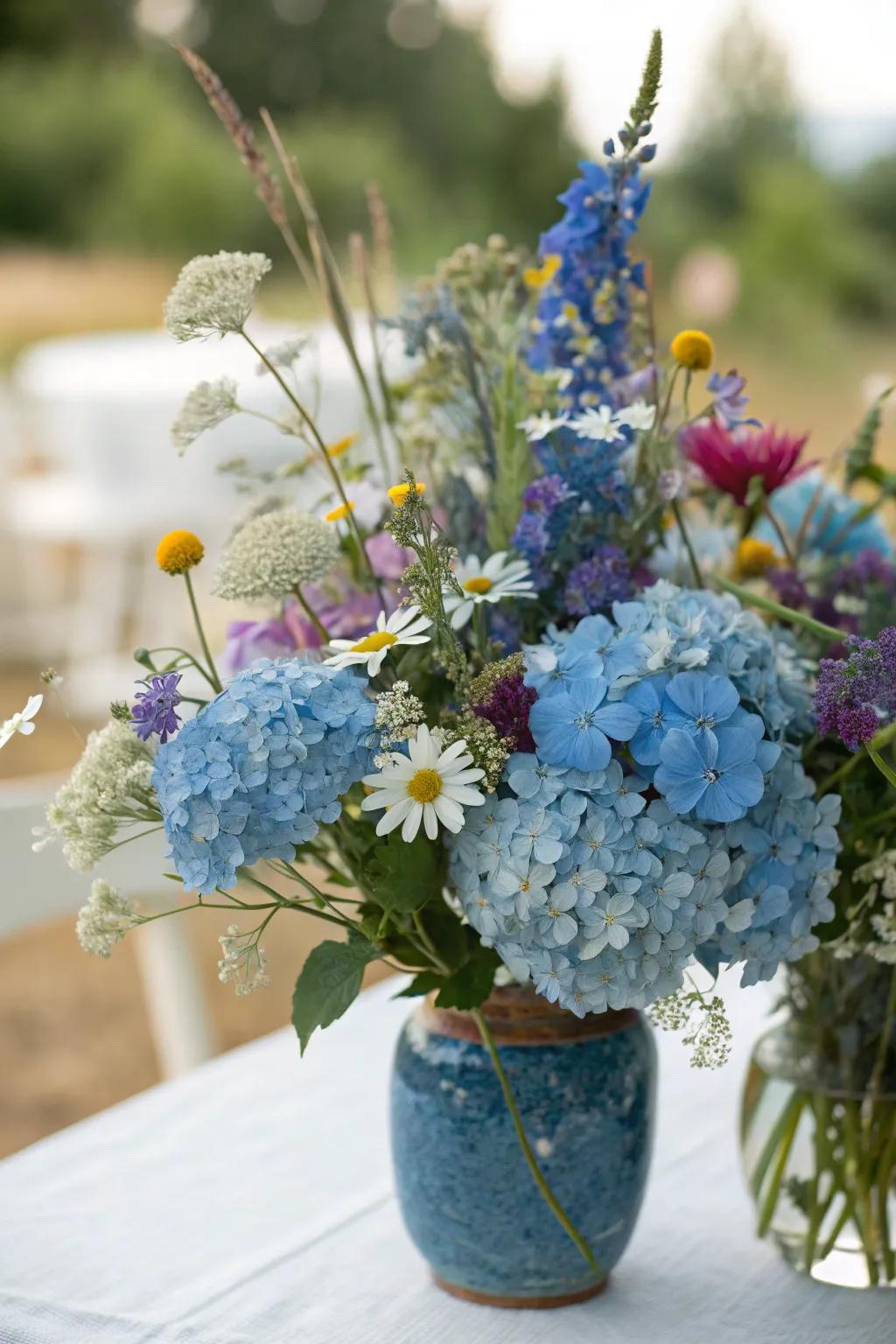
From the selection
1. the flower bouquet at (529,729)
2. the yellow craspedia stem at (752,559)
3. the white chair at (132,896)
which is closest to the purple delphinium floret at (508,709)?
the flower bouquet at (529,729)

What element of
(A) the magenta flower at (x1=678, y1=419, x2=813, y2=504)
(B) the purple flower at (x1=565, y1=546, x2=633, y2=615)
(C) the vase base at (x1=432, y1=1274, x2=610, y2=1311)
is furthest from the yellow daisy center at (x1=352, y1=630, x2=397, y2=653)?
(C) the vase base at (x1=432, y1=1274, x2=610, y2=1311)

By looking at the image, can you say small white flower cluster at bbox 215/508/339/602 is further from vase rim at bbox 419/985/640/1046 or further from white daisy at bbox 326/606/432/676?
vase rim at bbox 419/985/640/1046

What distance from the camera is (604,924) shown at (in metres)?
0.54

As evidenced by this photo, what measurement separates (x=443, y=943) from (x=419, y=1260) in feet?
0.66

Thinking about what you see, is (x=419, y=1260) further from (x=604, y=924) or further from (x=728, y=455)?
(x=728, y=455)

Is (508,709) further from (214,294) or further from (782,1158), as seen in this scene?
(782,1158)

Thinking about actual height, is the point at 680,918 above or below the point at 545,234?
below

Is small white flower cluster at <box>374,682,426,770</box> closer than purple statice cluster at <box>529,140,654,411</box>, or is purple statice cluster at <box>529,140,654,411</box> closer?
small white flower cluster at <box>374,682,426,770</box>

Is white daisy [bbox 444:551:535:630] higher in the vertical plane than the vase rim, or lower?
higher

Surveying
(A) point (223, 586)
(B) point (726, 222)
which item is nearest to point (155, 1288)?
→ (A) point (223, 586)

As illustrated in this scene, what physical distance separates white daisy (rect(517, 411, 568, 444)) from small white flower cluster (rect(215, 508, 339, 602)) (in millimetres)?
96

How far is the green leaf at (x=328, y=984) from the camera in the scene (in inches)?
23.0

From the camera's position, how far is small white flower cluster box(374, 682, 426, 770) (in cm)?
54

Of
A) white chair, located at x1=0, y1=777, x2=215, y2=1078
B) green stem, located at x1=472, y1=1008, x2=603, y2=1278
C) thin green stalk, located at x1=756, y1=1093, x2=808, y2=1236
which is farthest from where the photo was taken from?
white chair, located at x1=0, y1=777, x2=215, y2=1078
